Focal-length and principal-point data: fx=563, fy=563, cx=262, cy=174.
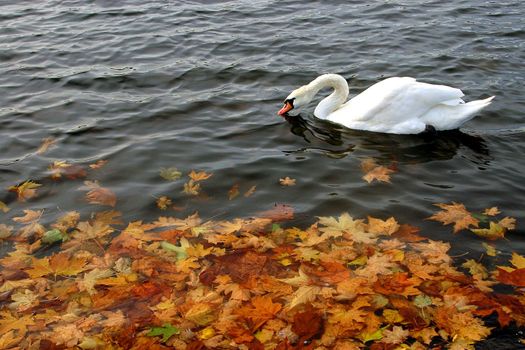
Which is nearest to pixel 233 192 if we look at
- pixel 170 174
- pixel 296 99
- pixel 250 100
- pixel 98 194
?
pixel 170 174

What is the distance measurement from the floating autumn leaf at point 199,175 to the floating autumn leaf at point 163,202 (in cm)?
53

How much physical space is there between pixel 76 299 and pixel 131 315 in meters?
0.57

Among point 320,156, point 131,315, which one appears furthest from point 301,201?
point 131,315

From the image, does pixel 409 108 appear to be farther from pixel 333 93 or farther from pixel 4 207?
pixel 4 207

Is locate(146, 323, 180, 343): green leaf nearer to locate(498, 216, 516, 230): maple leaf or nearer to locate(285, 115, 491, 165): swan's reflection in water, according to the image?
locate(498, 216, 516, 230): maple leaf

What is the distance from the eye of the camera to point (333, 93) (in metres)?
8.70

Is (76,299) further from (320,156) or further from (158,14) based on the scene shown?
(158,14)

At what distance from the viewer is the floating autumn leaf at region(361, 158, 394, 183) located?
690cm

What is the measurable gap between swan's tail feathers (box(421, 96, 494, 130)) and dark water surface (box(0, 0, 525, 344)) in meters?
0.24

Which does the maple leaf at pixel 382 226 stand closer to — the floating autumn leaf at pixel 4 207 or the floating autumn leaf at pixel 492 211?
the floating autumn leaf at pixel 492 211

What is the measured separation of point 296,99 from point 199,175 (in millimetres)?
2405

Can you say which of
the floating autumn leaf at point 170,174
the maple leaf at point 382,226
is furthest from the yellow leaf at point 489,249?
the floating autumn leaf at point 170,174

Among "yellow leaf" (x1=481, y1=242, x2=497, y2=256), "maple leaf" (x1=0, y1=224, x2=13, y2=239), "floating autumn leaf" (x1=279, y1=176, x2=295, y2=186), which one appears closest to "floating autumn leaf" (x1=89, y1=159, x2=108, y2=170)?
"maple leaf" (x1=0, y1=224, x2=13, y2=239)

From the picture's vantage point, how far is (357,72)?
1006cm
